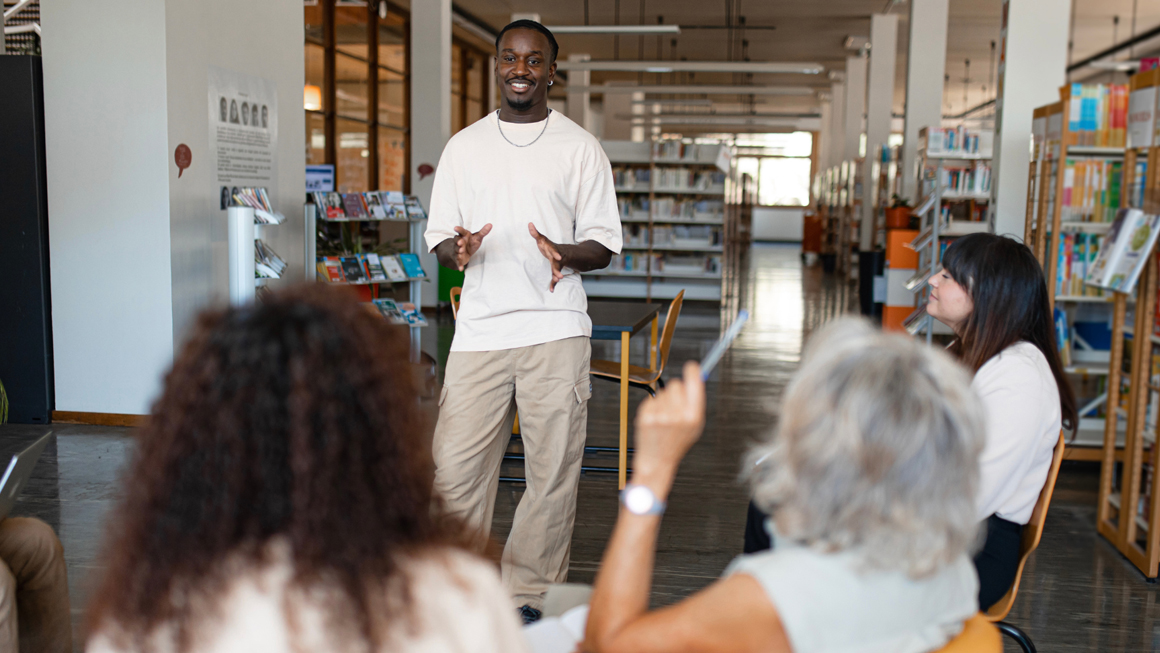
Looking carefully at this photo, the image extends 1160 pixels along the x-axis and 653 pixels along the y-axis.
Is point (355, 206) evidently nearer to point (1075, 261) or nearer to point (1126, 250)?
point (1075, 261)

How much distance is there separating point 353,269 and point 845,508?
196 inches

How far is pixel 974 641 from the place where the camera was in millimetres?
1085

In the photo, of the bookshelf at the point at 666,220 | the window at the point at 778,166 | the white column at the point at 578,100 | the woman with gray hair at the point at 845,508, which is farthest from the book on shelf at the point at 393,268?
the window at the point at 778,166

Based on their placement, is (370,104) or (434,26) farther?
(370,104)

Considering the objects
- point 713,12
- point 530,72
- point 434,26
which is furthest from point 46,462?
point 713,12

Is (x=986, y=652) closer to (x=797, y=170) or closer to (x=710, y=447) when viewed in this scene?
(x=710, y=447)

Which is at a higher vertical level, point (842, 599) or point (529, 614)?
point (842, 599)

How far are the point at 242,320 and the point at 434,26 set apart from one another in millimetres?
9029

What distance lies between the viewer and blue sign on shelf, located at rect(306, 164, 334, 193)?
280 inches

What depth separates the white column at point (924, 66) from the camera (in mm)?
9883

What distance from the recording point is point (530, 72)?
2.19 m

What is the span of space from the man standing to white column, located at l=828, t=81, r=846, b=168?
1734 cm

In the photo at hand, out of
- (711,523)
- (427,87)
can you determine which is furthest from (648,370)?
(427,87)

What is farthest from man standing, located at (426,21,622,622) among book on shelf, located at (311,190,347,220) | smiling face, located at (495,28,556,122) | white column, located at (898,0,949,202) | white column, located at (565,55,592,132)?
white column, located at (565,55,592,132)
